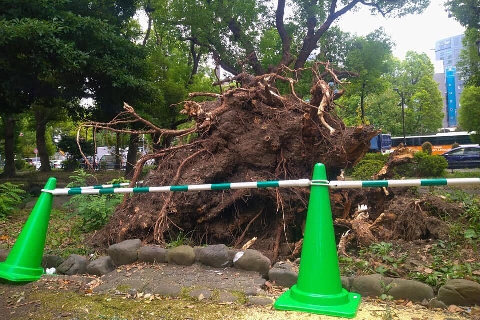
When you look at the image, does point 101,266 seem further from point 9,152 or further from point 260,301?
point 9,152

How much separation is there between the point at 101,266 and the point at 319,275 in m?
2.67

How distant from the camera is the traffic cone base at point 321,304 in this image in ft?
9.47

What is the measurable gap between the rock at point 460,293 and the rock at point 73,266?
3.74 metres

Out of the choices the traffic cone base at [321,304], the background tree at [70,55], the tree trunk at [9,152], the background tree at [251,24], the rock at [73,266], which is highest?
the background tree at [251,24]

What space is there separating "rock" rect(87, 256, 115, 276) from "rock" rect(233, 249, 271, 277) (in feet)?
4.86

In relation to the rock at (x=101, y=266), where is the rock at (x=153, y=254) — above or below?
above

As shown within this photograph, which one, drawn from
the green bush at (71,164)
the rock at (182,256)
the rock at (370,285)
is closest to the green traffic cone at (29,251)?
the rock at (182,256)

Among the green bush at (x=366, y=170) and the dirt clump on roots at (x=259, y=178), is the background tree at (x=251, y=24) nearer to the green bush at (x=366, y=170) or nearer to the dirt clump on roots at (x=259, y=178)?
the green bush at (x=366, y=170)

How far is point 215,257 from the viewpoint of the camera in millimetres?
4422

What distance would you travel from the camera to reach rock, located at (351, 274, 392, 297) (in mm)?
3562

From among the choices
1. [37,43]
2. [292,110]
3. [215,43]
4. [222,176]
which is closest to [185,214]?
[222,176]

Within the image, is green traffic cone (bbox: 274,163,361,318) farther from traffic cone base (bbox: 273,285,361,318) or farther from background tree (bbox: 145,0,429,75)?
background tree (bbox: 145,0,429,75)

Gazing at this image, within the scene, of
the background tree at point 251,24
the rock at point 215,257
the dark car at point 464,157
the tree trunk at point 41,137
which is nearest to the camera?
A: the rock at point 215,257

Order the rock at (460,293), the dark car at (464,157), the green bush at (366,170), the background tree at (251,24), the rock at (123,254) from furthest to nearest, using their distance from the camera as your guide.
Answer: the dark car at (464,157), the background tree at (251,24), the green bush at (366,170), the rock at (123,254), the rock at (460,293)
